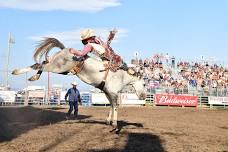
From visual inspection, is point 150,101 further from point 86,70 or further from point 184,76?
point 86,70

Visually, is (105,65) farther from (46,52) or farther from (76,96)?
(76,96)

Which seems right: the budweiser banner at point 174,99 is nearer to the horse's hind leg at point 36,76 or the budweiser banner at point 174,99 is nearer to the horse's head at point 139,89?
the horse's head at point 139,89

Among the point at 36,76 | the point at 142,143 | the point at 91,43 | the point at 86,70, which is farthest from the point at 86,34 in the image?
the point at 142,143

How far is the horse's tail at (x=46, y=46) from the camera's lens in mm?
10898

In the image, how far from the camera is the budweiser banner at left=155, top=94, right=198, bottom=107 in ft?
107

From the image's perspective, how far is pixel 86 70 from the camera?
11266 millimetres

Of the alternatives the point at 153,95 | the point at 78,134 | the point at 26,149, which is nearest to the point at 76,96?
the point at 78,134

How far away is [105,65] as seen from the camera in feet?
37.8

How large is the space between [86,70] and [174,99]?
22416 millimetres

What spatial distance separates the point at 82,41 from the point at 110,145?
12.6ft

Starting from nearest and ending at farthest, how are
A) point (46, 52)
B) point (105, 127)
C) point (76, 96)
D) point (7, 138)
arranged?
point (7, 138), point (46, 52), point (105, 127), point (76, 96)

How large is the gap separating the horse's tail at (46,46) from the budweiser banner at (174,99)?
2199 cm

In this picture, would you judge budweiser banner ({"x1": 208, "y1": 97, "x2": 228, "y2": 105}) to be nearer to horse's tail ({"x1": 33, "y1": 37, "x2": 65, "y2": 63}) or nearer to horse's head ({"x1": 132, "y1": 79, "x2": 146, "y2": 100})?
horse's head ({"x1": 132, "y1": 79, "x2": 146, "y2": 100})

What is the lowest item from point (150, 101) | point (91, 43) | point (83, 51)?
point (150, 101)
